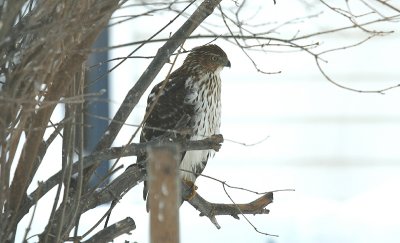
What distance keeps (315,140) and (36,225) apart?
7.54 feet

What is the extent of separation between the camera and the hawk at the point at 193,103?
14.2ft

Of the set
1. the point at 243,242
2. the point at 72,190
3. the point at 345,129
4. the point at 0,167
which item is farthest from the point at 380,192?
the point at 0,167

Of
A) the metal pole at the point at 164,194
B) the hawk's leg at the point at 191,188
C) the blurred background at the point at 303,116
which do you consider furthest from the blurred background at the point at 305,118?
the metal pole at the point at 164,194

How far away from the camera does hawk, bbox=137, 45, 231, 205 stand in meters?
4.32

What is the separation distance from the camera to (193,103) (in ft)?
14.4

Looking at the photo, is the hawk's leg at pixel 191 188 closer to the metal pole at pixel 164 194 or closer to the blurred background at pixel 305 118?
the metal pole at pixel 164 194

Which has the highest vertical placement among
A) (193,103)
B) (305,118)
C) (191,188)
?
(305,118)

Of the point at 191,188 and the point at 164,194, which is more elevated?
the point at 191,188

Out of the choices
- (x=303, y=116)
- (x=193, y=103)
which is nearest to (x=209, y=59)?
(x=193, y=103)

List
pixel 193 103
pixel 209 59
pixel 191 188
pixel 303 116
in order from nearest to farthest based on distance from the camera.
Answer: pixel 191 188 < pixel 193 103 < pixel 209 59 < pixel 303 116

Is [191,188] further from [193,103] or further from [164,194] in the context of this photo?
[164,194]

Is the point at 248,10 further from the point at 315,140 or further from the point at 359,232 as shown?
the point at 359,232

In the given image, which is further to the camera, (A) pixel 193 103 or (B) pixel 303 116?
(B) pixel 303 116

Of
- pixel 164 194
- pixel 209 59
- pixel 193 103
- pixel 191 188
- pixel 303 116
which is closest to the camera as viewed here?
pixel 164 194
